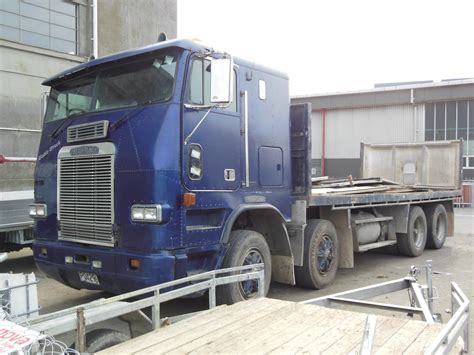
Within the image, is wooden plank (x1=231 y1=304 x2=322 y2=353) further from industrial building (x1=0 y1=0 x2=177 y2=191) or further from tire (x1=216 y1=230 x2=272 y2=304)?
industrial building (x1=0 y1=0 x2=177 y2=191)

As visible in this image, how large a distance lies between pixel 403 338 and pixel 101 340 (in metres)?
1.96

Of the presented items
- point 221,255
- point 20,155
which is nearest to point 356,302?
point 221,255

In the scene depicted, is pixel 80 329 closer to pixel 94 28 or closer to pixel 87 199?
pixel 87 199

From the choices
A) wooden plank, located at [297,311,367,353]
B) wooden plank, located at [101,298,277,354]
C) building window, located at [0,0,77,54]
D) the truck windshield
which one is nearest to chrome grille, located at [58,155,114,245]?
the truck windshield

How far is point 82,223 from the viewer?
16.2ft

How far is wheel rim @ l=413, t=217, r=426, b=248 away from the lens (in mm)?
10062

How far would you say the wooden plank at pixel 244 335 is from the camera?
292cm

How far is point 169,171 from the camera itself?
4.46 meters

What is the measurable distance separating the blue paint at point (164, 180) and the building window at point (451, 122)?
2198 centimetres

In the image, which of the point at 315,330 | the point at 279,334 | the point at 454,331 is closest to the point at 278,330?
the point at 279,334


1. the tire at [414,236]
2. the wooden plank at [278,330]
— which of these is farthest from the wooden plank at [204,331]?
the tire at [414,236]

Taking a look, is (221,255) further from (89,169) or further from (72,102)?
(72,102)

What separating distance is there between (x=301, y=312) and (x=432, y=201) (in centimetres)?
774

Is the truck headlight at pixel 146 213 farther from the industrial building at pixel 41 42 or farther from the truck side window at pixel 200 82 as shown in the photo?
the industrial building at pixel 41 42
